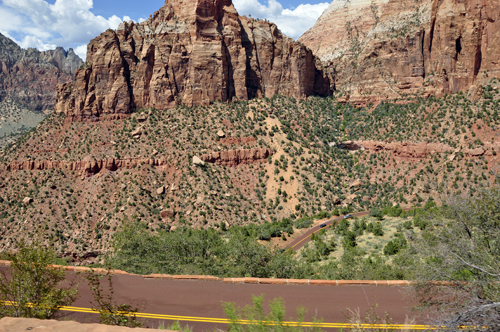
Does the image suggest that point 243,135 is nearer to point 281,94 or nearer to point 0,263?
point 281,94

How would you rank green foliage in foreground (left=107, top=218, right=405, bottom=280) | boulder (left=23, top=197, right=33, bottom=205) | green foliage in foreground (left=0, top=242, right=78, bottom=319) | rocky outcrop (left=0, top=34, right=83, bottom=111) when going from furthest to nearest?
rocky outcrop (left=0, top=34, right=83, bottom=111), boulder (left=23, top=197, right=33, bottom=205), green foliage in foreground (left=107, top=218, right=405, bottom=280), green foliage in foreground (left=0, top=242, right=78, bottom=319)

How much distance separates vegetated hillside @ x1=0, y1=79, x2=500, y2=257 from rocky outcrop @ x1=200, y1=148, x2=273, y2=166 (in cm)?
22

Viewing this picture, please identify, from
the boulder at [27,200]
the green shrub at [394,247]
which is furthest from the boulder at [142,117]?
the green shrub at [394,247]

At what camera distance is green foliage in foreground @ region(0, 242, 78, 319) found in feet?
32.9

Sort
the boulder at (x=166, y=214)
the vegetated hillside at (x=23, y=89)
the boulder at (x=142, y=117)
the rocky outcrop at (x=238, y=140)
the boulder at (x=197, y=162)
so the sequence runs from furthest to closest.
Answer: the vegetated hillside at (x=23, y=89)
the boulder at (x=142, y=117)
the rocky outcrop at (x=238, y=140)
the boulder at (x=197, y=162)
the boulder at (x=166, y=214)

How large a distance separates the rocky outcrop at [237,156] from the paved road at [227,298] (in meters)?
41.1

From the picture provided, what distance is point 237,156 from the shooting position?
5900cm

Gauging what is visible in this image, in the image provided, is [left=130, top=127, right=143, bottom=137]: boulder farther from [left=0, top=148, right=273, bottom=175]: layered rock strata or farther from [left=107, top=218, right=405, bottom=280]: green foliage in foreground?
[left=107, top=218, right=405, bottom=280]: green foliage in foreground

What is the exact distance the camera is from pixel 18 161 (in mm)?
58469

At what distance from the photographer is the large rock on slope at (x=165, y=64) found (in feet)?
215

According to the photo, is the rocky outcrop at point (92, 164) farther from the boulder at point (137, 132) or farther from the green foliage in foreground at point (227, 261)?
the green foliage in foreground at point (227, 261)

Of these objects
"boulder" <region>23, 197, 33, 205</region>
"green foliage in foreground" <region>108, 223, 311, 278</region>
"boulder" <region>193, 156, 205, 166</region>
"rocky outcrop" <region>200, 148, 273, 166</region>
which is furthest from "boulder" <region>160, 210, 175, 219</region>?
"boulder" <region>23, 197, 33, 205</region>

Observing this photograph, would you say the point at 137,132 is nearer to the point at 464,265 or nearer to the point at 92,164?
the point at 92,164

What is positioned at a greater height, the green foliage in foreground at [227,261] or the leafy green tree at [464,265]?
the leafy green tree at [464,265]
